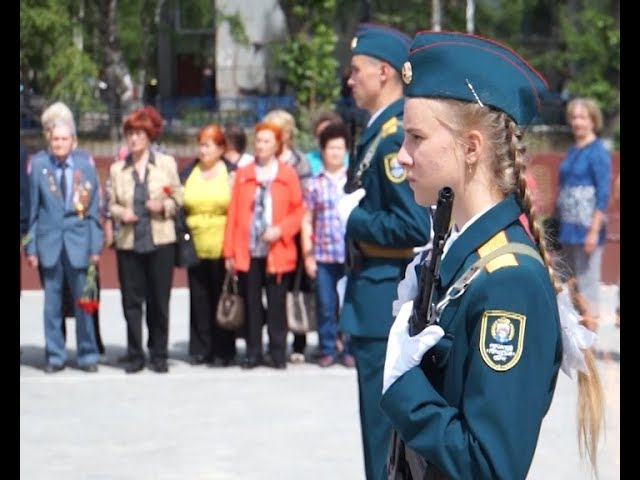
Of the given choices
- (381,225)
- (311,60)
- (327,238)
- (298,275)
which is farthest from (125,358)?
(311,60)

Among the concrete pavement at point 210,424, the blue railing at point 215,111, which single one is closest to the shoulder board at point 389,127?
the concrete pavement at point 210,424

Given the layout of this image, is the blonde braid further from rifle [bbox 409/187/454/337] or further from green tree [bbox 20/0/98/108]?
green tree [bbox 20/0/98/108]

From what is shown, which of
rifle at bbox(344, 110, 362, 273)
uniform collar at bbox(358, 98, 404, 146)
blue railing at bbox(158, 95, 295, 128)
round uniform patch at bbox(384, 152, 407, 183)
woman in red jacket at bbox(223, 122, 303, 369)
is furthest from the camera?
blue railing at bbox(158, 95, 295, 128)

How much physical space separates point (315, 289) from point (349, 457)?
285 cm

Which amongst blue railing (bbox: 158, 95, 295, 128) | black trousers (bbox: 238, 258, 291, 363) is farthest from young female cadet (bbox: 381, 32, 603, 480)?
blue railing (bbox: 158, 95, 295, 128)

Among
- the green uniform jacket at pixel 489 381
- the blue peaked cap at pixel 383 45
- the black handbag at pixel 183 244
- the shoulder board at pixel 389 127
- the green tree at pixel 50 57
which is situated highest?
the green tree at pixel 50 57

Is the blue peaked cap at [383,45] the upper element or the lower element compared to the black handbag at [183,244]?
upper

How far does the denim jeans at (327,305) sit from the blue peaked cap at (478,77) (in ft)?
23.0

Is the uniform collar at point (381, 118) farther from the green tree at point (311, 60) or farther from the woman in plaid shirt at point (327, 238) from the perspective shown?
the green tree at point (311, 60)

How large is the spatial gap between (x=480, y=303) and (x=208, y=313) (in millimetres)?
7455

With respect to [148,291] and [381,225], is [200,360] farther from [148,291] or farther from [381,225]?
[381,225]

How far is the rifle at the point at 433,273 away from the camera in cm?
283

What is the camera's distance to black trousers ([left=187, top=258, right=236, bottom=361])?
9.96 metres

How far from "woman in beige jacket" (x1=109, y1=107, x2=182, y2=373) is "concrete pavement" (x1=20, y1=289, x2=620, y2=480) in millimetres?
336
